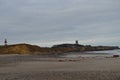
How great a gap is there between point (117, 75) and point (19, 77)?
4.66m

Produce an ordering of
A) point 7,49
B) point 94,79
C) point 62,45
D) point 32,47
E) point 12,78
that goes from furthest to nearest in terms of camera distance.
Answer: point 62,45
point 32,47
point 7,49
point 12,78
point 94,79

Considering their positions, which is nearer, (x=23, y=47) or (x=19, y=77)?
(x=19, y=77)

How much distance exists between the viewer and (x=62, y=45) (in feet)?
305

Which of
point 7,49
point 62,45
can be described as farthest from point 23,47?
point 62,45

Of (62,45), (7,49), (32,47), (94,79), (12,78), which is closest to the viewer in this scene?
(94,79)

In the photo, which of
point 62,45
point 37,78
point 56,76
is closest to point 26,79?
point 37,78

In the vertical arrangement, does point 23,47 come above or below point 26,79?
above

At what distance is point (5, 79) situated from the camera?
49.3 feet

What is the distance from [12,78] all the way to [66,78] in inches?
101

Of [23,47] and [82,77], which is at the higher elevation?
[23,47]

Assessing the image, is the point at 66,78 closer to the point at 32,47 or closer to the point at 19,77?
the point at 19,77

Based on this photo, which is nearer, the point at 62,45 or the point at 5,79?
the point at 5,79

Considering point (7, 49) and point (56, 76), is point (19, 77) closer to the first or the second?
point (56, 76)

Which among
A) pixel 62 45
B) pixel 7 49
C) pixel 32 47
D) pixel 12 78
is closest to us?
pixel 12 78
